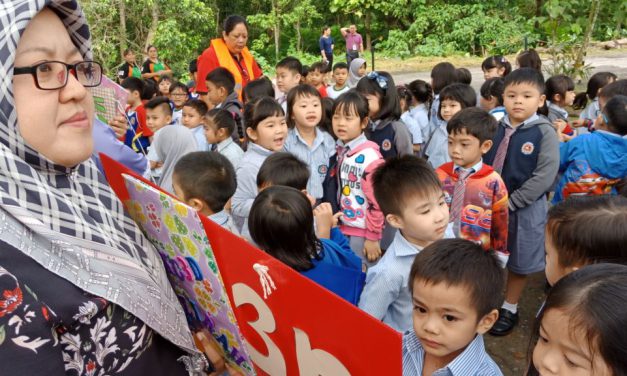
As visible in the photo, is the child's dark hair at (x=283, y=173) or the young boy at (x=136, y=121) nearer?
the child's dark hair at (x=283, y=173)

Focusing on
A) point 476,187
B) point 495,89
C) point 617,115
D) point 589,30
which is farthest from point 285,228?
point 589,30

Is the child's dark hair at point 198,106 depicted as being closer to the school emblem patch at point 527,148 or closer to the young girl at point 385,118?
the young girl at point 385,118

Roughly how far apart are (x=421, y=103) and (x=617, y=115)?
2430 millimetres

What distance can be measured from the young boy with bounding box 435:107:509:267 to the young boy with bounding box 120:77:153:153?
305 centimetres

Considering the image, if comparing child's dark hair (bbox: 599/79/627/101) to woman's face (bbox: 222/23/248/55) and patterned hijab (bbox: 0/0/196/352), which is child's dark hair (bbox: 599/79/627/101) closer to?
woman's face (bbox: 222/23/248/55)

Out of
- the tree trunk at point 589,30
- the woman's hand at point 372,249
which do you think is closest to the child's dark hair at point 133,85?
the woman's hand at point 372,249

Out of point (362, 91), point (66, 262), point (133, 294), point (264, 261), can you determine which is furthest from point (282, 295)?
point (362, 91)

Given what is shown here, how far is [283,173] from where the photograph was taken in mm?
2598

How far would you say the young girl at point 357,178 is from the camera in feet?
9.84

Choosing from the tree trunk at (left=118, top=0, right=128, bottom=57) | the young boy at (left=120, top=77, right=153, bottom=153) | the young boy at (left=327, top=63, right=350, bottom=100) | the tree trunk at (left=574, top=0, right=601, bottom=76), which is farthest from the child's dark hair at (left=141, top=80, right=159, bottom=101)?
the tree trunk at (left=118, top=0, right=128, bottom=57)

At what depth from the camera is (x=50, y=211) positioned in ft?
3.48

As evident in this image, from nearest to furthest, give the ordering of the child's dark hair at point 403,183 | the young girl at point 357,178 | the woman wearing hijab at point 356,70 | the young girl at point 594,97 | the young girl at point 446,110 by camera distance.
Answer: the child's dark hair at point 403,183
the young girl at point 357,178
the young girl at point 446,110
the young girl at point 594,97
the woman wearing hijab at point 356,70

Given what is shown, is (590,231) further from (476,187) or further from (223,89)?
(223,89)

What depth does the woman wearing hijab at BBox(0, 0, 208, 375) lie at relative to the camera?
36.5 inches
